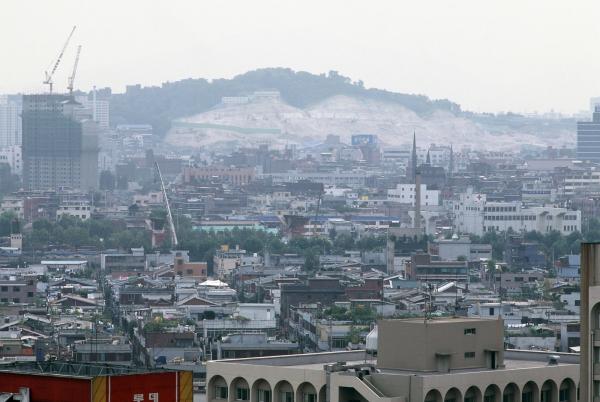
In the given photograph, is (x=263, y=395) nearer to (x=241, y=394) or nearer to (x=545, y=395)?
(x=241, y=394)

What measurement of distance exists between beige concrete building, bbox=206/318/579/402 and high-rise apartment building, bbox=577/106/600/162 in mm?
163069

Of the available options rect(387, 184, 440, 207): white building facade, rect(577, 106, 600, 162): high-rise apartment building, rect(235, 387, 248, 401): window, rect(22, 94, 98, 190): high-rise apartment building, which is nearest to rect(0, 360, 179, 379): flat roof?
rect(235, 387, 248, 401): window

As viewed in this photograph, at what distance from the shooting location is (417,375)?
973 inches

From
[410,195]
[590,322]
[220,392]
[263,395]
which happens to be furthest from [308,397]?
[410,195]

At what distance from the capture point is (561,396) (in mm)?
26406

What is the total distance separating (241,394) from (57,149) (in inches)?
5406

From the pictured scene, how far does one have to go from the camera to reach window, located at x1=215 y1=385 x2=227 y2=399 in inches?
1041

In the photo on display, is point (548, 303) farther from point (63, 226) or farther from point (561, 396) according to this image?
point (63, 226)

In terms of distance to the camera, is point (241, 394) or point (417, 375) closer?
point (417, 375)

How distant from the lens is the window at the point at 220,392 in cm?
2645

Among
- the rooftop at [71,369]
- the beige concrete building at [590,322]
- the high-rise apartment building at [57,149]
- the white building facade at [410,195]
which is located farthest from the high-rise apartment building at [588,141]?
the beige concrete building at [590,322]

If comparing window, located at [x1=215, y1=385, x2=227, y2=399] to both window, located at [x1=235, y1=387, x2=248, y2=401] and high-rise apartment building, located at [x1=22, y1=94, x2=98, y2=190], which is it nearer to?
window, located at [x1=235, y1=387, x2=248, y2=401]

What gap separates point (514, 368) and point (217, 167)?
150003 millimetres

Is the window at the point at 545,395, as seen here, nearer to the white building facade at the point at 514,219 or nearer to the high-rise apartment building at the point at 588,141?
the white building facade at the point at 514,219
